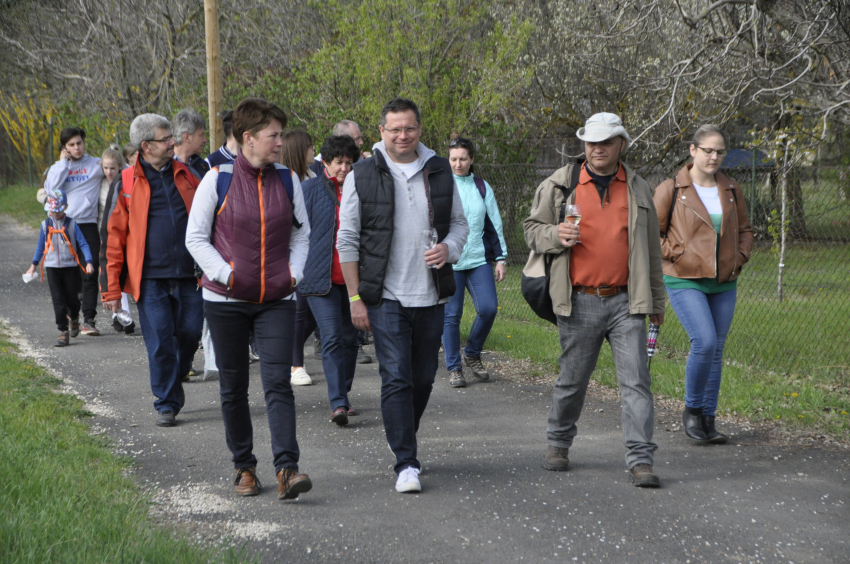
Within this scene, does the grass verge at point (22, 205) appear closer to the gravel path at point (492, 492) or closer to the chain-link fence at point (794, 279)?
the chain-link fence at point (794, 279)

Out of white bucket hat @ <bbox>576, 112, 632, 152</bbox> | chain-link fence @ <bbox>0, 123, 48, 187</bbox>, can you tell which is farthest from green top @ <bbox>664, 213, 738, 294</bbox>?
chain-link fence @ <bbox>0, 123, 48, 187</bbox>

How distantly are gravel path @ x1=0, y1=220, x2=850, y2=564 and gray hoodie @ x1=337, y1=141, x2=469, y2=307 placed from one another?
3.52 ft

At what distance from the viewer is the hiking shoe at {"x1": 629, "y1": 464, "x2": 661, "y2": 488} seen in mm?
4699

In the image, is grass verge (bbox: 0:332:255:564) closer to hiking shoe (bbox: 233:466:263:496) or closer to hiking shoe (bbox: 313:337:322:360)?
hiking shoe (bbox: 233:466:263:496)

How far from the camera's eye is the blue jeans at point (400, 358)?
463 centimetres

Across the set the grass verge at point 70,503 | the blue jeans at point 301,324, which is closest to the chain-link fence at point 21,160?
the blue jeans at point 301,324

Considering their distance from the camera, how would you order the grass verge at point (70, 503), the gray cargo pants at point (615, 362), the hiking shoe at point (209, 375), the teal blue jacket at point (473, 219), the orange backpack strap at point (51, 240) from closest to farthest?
the grass verge at point (70, 503) → the gray cargo pants at point (615, 362) → the teal blue jacket at point (473, 219) → the hiking shoe at point (209, 375) → the orange backpack strap at point (51, 240)

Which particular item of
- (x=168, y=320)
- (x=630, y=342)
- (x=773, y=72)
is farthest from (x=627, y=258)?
(x=773, y=72)

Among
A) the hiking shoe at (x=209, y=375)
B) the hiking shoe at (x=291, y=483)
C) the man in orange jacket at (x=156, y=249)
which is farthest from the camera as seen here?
the hiking shoe at (x=209, y=375)

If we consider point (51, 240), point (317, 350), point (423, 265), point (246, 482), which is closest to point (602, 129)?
point (423, 265)

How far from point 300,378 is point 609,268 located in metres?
3.54

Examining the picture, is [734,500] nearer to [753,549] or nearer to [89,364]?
[753,549]

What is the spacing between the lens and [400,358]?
4.63m

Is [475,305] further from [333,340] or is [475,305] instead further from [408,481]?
[408,481]
